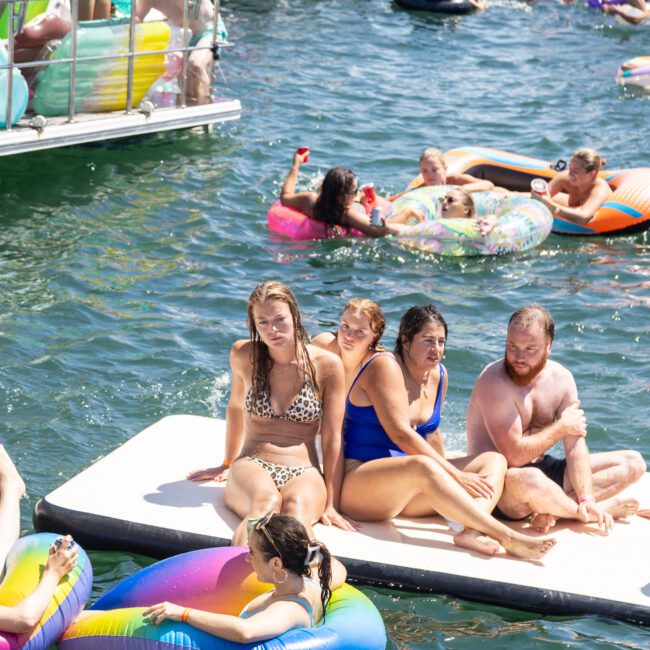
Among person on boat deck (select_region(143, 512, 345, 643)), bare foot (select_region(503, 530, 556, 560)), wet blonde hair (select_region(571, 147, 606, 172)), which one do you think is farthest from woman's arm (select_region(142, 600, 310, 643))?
wet blonde hair (select_region(571, 147, 606, 172))

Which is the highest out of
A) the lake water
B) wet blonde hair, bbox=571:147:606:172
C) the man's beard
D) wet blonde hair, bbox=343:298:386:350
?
wet blonde hair, bbox=343:298:386:350

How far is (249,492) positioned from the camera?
5566 millimetres

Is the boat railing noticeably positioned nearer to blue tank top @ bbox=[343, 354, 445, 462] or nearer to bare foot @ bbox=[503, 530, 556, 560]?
blue tank top @ bbox=[343, 354, 445, 462]

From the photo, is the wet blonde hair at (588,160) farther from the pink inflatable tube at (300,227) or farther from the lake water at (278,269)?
the pink inflatable tube at (300,227)

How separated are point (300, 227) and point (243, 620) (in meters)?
6.39

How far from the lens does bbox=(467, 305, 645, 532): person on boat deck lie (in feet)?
18.7

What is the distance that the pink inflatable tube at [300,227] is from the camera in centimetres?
1055

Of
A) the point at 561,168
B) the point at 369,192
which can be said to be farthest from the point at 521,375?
the point at 561,168

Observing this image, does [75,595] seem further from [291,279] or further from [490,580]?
[291,279]

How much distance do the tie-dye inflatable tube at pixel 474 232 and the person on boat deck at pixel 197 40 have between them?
10.6 feet

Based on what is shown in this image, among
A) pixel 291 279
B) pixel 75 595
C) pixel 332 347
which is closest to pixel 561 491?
pixel 332 347

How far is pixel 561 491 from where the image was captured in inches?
225

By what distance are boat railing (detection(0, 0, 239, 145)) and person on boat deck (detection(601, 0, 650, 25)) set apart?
382 inches

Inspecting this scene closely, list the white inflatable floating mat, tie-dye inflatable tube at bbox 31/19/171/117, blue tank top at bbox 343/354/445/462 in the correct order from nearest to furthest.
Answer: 1. the white inflatable floating mat
2. blue tank top at bbox 343/354/445/462
3. tie-dye inflatable tube at bbox 31/19/171/117
